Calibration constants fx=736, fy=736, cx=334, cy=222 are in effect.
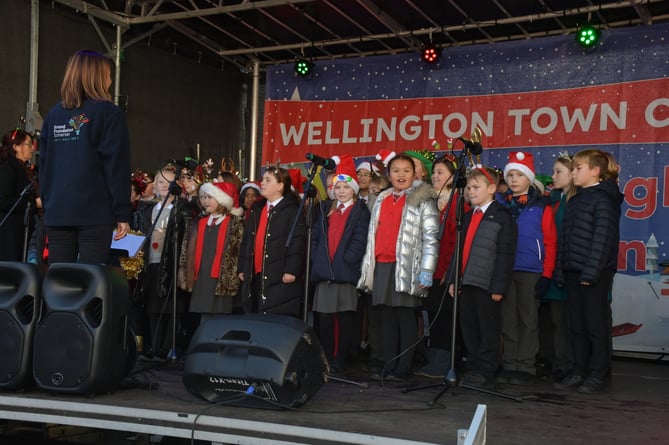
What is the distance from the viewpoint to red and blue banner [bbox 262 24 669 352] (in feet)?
23.9

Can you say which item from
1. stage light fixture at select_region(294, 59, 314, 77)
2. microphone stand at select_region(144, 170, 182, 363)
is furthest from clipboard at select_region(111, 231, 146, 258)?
stage light fixture at select_region(294, 59, 314, 77)

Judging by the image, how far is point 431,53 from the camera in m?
8.62

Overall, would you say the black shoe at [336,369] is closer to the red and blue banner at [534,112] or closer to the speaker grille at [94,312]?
the speaker grille at [94,312]

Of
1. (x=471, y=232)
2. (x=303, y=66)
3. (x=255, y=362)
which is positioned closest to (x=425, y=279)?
(x=471, y=232)

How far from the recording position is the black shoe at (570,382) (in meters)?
4.55

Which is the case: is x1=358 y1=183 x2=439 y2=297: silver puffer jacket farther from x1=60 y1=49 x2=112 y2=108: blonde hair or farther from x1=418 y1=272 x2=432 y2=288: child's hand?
x1=60 y1=49 x2=112 y2=108: blonde hair

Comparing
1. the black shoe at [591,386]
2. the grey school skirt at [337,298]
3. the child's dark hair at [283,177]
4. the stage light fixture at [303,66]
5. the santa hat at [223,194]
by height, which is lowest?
the black shoe at [591,386]

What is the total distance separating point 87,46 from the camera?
9.02m

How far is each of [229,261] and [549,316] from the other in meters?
2.46

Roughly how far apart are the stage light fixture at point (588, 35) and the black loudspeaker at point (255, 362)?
5.53 meters

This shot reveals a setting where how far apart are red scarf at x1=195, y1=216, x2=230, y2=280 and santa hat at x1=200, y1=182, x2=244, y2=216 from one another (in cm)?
12

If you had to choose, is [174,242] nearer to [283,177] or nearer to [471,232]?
[283,177]

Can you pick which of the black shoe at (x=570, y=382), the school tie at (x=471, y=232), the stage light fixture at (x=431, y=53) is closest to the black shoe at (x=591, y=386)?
the black shoe at (x=570, y=382)

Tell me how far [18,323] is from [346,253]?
84.1 inches
